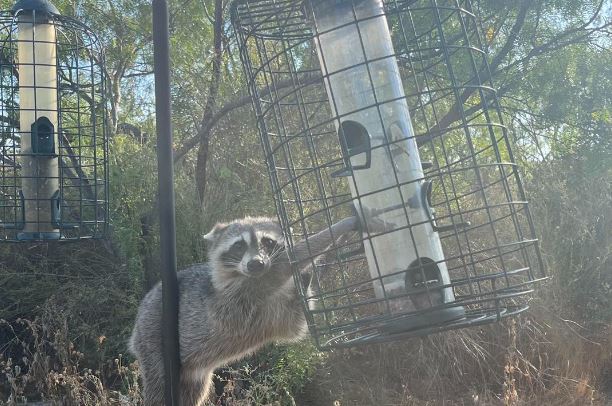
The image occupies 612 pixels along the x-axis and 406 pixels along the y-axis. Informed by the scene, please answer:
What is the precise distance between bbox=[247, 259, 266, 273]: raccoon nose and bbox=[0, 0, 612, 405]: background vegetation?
1.94 metres

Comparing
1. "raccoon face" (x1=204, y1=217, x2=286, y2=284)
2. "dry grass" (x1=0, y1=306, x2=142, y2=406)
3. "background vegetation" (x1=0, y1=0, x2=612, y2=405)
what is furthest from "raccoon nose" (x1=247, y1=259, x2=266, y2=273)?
"background vegetation" (x1=0, y1=0, x2=612, y2=405)

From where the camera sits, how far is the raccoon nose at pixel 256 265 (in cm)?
378

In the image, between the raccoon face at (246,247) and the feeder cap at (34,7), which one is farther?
the raccoon face at (246,247)

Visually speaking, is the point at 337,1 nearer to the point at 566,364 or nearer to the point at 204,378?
the point at 204,378

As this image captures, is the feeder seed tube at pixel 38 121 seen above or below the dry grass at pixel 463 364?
above

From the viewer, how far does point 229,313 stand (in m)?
4.40

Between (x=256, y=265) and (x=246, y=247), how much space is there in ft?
1.39

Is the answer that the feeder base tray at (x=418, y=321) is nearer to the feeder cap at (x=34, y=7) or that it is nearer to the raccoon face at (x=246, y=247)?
the raccoon face at (x=246, y=247)

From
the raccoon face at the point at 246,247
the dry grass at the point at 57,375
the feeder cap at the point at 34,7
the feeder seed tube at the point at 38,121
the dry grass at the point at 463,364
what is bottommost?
the dry grass at the point at 463,364

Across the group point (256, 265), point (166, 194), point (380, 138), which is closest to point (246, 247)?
point (256, 265)

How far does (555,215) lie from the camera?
6922mm

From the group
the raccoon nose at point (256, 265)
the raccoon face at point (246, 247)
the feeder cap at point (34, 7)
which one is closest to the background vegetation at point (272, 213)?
the raccoon face at point (246, 247)

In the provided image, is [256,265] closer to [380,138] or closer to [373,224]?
[373,224]

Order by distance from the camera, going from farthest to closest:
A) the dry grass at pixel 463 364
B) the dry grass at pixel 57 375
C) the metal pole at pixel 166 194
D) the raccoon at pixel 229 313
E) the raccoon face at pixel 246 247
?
1. the dry grass at pixel 463 364
2. the dry grass at pixel 57 375
3. the raccoon at pixel 229 313
4. the raccoon face at pixel 246 247
5. the metal pole at pixel 166 194
